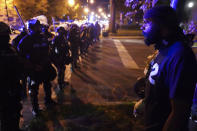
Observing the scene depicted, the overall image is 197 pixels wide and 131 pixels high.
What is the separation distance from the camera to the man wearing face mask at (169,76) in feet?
4.14

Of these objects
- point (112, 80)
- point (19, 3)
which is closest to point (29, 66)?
point (112, 80)

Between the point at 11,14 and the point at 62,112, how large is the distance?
56.1 feet

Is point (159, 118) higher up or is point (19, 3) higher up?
point (19, 3)

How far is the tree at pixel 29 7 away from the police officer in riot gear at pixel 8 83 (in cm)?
1635

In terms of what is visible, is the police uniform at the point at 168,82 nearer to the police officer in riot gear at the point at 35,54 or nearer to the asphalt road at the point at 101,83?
the police officer in riot gear at the point at 35,54

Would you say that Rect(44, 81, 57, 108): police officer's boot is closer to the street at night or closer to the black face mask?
the street at night

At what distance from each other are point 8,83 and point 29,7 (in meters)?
17.6

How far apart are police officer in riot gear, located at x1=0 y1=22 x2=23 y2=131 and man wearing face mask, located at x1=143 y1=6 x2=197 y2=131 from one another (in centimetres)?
208

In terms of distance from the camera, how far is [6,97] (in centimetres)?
262

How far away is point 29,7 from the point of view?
17.9 m

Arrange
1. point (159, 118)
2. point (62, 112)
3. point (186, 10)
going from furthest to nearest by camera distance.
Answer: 1. point (62, 112)
2. point (186, 10)
3. point (159, 118)

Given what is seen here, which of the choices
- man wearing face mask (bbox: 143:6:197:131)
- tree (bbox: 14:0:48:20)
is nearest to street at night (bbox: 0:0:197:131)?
man wearing face mask (bbox: 143:6:197:131)

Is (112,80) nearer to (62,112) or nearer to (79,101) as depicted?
(79,101)

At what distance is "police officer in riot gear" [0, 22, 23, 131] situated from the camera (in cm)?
256
